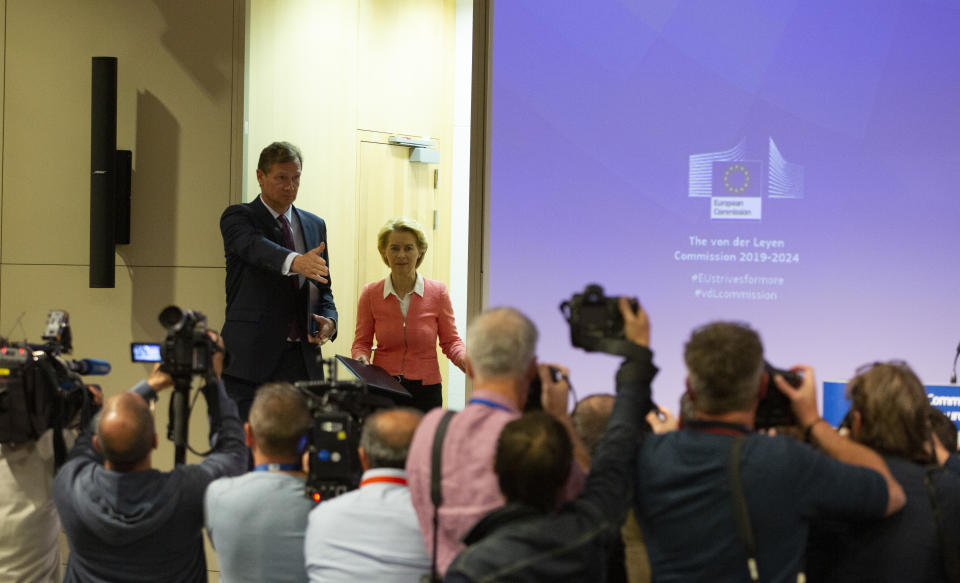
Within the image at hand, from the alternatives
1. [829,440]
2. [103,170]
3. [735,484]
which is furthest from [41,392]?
[829,440]

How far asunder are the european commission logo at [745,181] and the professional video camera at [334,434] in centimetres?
240

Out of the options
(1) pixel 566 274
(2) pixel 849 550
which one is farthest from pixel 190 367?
(1) pixel 566 274

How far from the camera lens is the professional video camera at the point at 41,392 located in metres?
2.97

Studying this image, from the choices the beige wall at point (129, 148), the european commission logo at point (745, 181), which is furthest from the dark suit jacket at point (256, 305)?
the european commission logo at point (745, 181)

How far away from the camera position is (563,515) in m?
1.97

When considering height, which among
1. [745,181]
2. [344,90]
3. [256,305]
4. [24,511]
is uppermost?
[344,90]

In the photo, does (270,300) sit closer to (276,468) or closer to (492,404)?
(276,468)

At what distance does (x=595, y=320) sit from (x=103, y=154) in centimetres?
322

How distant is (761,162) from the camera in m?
4.48

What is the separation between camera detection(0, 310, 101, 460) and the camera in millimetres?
2967

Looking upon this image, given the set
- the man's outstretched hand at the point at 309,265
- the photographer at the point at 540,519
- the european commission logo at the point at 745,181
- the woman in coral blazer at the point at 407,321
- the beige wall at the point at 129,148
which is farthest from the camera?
the beige wall at the point at 129,148

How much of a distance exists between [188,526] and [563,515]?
3.69 ft

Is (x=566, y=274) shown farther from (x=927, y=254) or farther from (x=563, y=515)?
(x=563, y=515)

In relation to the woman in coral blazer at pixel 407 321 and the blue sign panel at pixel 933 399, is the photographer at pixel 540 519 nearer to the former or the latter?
the blue sign panel at pixel 933 399
